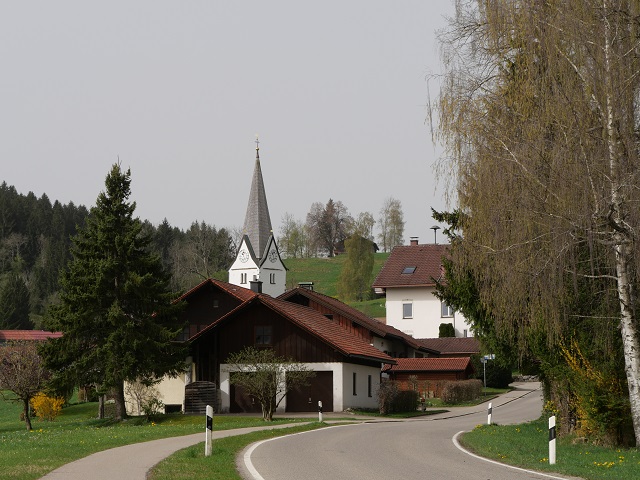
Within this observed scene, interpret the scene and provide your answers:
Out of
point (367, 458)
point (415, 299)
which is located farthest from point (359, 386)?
point (415, 299)

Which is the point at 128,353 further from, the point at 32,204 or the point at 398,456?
the point at 32,204

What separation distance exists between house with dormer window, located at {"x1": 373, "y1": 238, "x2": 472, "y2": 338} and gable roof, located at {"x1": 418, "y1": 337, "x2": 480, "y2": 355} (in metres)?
4.24

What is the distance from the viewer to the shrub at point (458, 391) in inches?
2078

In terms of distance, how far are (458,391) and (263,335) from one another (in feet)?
44.5

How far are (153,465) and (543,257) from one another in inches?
345

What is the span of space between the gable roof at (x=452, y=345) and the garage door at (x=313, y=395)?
23883mm

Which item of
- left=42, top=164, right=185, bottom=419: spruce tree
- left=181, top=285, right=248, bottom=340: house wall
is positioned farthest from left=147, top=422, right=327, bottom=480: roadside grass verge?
left=181, top=285, right=248, bottom=340: house wall

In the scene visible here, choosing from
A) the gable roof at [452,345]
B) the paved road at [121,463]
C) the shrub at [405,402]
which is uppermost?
the gable roof at [452,345]

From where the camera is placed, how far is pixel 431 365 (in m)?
59.4

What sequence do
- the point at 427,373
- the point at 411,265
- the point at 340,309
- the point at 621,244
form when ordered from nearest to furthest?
1. the point at 621,244
2. the point at 340,309
3. the point at 427,373
4. the point at 411,265

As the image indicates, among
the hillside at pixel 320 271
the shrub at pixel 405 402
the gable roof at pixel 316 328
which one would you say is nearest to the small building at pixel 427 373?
the gable roof at pixel 316 328

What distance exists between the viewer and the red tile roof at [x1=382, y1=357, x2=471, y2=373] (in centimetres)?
5881

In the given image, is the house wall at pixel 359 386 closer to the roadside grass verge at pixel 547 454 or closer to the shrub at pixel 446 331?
the roadside grass verge at pixel 547 454

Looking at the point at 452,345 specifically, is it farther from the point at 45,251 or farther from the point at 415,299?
the point at 45,251
